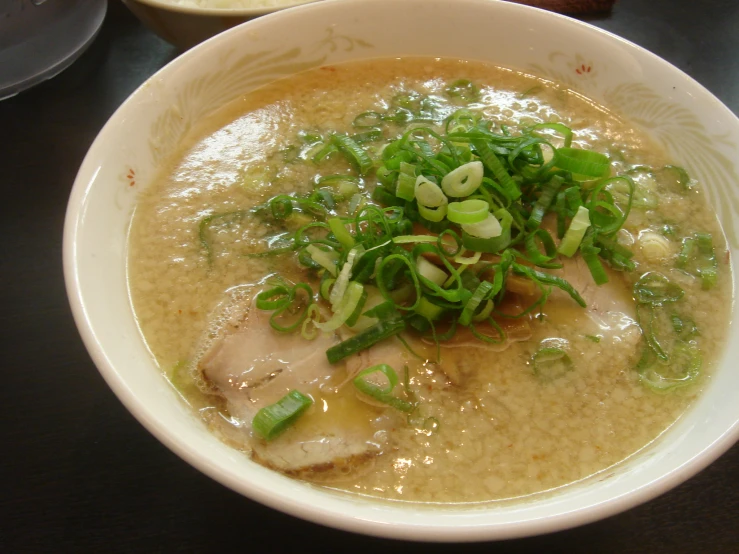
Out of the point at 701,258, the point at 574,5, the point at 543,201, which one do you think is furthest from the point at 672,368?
the point at 574,5

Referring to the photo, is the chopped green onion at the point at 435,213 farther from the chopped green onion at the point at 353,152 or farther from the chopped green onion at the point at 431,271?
the chopped green onion at the point at 353,152

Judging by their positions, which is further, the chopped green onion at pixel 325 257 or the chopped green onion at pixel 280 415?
the chopped green onion at pixel 325 257

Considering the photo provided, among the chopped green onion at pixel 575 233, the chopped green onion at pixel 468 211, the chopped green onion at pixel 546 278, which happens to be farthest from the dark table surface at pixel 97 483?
the chopped green onion at pixel 468 211

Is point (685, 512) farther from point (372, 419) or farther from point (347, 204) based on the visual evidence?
point (347, 204)

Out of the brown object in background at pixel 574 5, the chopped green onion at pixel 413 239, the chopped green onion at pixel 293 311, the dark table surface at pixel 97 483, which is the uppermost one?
the brown object in background at pixel 574 5

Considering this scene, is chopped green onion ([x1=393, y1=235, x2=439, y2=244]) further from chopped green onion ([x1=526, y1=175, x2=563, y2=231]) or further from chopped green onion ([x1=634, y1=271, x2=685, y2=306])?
chopped green onion ([x1=634, y1=271, x2=685, y2=306])

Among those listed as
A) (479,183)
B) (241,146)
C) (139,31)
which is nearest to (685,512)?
(479,183)
